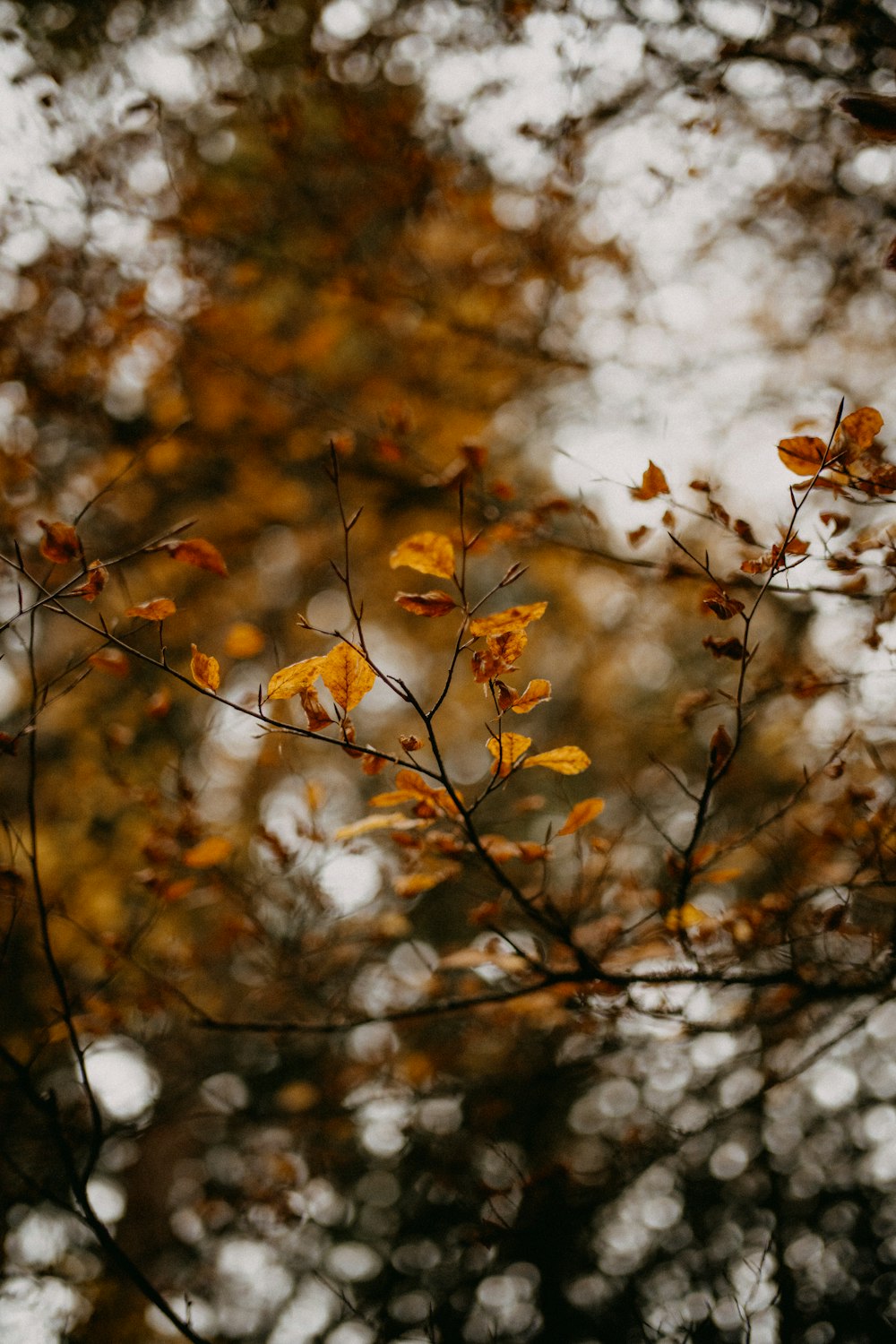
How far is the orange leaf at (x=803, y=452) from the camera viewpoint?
1240 mm

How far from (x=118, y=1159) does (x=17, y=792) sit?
2.12 metres

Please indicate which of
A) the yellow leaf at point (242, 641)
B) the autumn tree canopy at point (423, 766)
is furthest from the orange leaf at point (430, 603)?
the yellow leaf at point (242, 641)

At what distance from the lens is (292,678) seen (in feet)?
3.61

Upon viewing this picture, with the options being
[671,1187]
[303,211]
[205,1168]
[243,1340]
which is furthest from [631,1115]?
[303,211]

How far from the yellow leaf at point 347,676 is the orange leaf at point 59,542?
0.57 metres

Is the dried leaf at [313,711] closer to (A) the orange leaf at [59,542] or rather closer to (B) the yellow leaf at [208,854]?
(A) the orange leaf at [59,542]

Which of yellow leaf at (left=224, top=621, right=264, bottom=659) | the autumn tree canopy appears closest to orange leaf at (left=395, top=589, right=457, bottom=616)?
the autumn tree canopy

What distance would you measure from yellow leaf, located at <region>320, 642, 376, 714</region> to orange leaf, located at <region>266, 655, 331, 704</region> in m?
0.02

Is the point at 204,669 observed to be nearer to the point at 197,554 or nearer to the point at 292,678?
the point at 292,678

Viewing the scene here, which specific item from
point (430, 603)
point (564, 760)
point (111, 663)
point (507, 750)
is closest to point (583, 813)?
point (564, 760)

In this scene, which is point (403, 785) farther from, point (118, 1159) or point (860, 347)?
point (118, 1159)

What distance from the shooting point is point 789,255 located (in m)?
3.16

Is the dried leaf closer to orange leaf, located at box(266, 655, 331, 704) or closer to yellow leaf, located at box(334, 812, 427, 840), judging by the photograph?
orange leaf, located at box(266, 655, 331, 704)

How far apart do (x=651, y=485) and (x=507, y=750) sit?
70 centimetres
